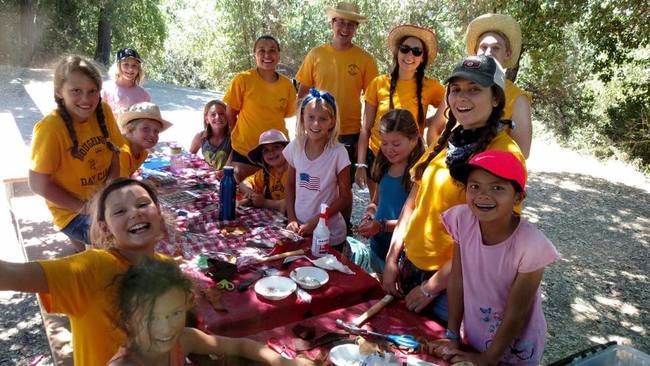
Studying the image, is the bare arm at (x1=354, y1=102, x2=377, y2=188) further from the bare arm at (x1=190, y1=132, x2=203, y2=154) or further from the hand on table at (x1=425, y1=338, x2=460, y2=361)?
the hand on table at (x1=425, y1=338, x2=460, y2=361)

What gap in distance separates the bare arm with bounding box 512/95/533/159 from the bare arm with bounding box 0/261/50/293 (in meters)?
2.29

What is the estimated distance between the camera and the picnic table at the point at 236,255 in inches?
86.8

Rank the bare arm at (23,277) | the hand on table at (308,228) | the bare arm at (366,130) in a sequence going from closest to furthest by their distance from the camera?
1. the bare arm at (23,277)
2. the hand on table at (308,228)
3. the bare arm at (366,130)

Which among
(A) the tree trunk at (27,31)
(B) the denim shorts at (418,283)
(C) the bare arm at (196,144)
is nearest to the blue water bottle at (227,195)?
(B) the denim shorts at (418,283)

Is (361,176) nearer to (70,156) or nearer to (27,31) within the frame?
(70,156)

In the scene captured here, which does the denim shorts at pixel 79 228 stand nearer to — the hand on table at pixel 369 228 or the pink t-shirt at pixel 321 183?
the pink t-shirt at pixel 321 183

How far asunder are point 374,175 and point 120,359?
2.18 m

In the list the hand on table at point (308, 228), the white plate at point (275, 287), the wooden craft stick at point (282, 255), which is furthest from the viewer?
the hand on table at point (308, 228)

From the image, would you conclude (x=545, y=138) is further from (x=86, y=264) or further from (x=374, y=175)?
(x=86, y=264)

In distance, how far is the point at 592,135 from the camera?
39.3ft

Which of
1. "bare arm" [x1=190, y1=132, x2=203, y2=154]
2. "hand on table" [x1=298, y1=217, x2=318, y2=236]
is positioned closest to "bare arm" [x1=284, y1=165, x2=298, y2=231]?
"hand on table" [x1=298, y1=217, x2=318, y2=236]

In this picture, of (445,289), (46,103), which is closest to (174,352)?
(445,289)

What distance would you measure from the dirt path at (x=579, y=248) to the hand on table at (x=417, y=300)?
194 cm

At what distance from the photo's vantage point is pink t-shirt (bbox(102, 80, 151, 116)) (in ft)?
17.2
